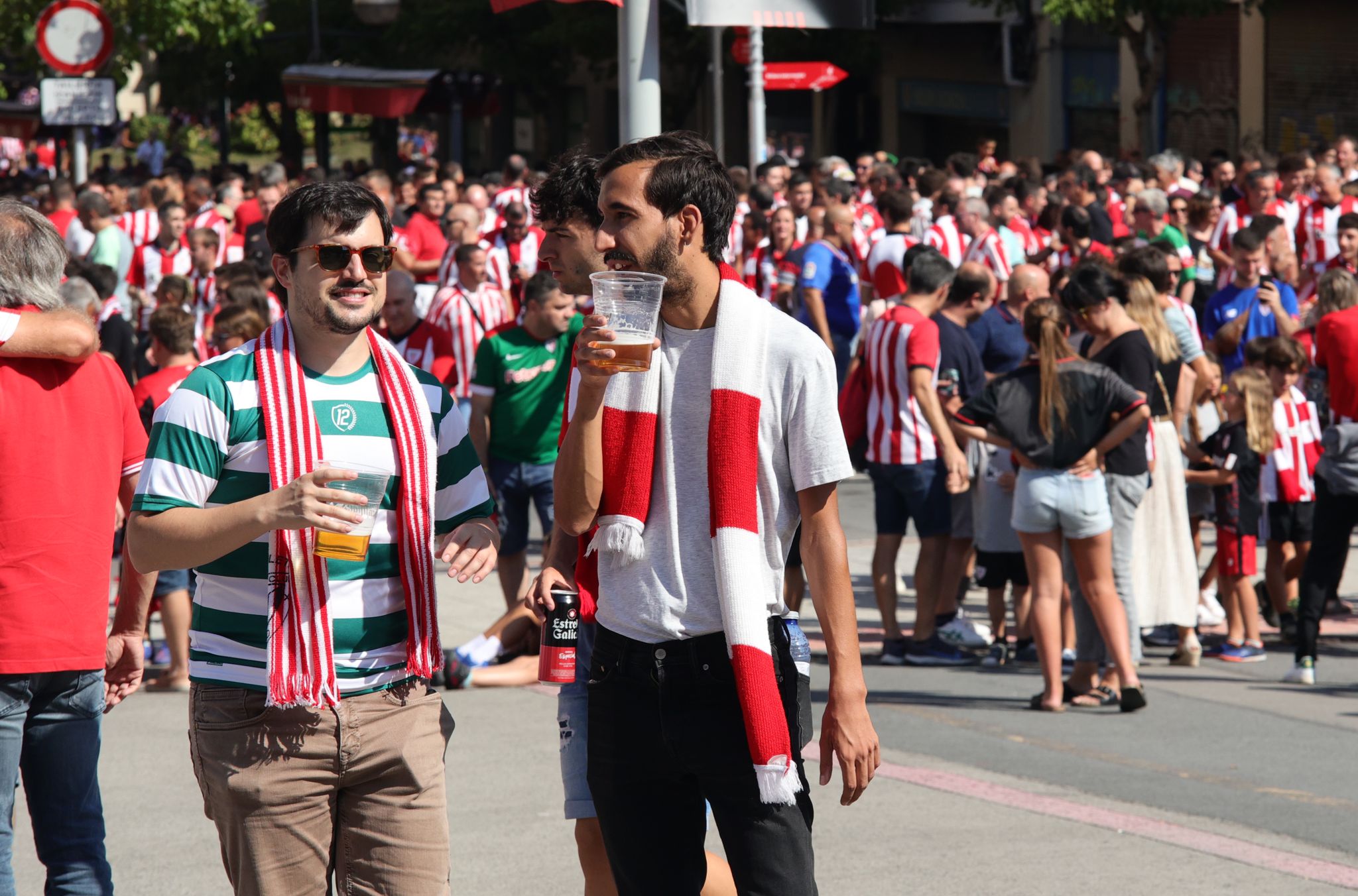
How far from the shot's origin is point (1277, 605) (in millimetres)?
8984

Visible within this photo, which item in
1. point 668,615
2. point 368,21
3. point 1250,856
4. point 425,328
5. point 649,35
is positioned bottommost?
point 1250,856

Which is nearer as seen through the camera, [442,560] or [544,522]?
[442,560]

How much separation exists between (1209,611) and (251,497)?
22.3 feet

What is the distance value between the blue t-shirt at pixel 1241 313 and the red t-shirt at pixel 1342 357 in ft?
7.41

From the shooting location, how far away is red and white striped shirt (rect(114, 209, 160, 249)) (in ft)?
53.8

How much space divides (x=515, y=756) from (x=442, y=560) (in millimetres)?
3292

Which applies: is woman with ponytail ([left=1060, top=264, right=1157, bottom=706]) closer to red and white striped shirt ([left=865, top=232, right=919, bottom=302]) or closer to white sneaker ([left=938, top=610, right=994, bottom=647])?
white sneaker ([left=938, top=610, right=994, bottom=647])

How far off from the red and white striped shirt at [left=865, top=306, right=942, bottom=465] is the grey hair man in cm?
483

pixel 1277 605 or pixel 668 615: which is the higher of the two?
pixel 668 615

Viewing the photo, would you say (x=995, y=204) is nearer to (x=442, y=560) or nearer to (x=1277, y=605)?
(x=1277, y=605)

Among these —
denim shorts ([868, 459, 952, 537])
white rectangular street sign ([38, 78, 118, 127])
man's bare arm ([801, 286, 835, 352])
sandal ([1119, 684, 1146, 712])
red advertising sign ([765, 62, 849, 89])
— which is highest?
red advertising sign ([765, 62, 849, 89])

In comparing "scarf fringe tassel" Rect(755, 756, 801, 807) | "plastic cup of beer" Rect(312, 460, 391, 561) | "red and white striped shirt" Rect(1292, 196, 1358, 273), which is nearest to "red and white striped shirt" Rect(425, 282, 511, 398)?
"plastic cup of beer" Rect(312, 460, 391, 561)

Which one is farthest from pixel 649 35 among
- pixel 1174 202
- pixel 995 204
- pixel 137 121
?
pixel 137 121

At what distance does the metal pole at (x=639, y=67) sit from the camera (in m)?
5.43
